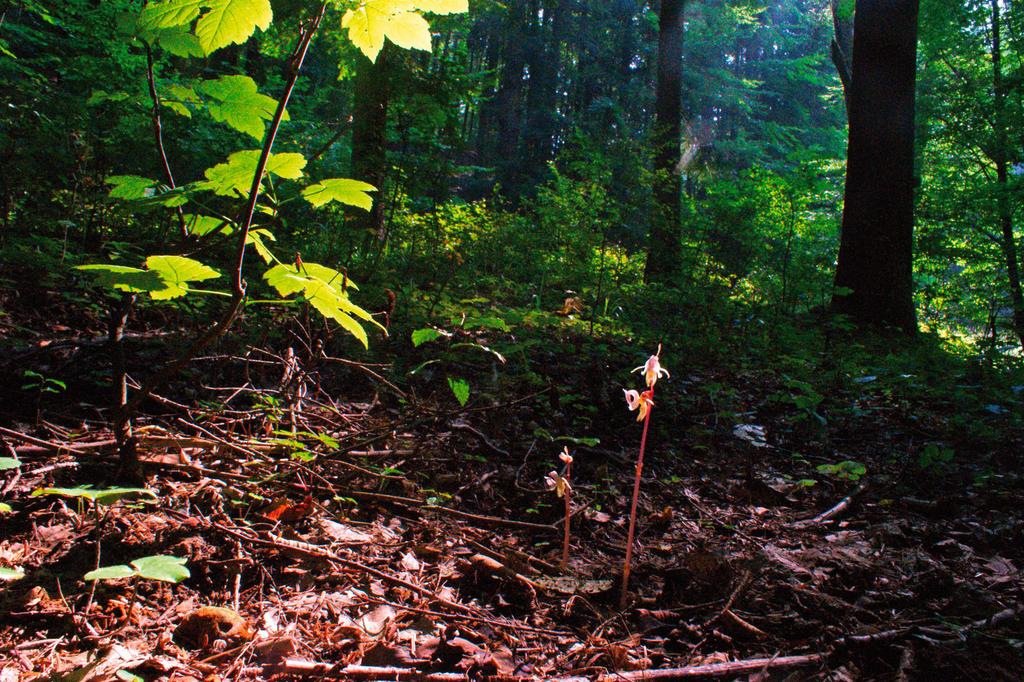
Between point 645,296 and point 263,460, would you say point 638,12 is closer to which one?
point 645,296

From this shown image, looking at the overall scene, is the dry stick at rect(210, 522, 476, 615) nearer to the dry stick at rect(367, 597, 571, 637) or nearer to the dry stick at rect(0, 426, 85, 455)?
the dry stick at rect(367, 597, 571, 637)

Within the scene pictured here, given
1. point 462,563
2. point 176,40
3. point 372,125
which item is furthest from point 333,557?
point 372,125

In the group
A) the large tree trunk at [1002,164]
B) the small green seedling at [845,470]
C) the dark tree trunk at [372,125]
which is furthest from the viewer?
the large tree trunk at [1002,164]

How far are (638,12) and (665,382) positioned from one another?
77.9 feet

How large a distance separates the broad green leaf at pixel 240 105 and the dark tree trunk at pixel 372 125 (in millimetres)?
4533

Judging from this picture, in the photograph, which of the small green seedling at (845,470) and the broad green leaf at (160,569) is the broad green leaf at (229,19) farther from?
the small green seedling at (845,470)

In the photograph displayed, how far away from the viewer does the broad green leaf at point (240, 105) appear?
1555mm

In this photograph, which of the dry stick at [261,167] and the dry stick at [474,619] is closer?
the dry stick at [261,167]

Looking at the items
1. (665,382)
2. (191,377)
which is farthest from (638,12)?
(191,377)

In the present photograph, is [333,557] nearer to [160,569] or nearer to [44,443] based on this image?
[160,569]

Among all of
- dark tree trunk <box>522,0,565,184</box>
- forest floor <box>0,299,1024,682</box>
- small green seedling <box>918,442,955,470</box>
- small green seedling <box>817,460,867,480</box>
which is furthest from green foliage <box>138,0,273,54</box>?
dark tree trunk <box>522,0,565,184</box>

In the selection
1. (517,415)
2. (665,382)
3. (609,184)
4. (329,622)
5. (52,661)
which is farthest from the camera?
(609,184)

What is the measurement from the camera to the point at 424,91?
6312mm

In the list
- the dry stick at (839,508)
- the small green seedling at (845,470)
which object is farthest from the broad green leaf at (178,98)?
the small green seedling at (845,470)
